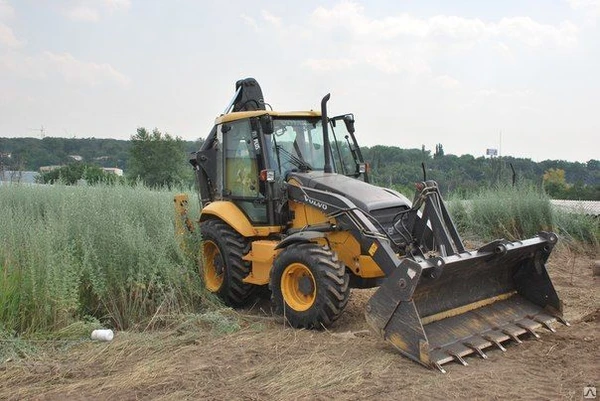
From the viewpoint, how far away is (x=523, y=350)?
18.5 ft

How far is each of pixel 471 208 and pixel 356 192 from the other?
8.58 metres

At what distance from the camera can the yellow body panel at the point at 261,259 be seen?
707cm

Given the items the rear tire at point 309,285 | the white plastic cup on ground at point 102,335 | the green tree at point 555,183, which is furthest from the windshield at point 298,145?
the green tree at point 555,183

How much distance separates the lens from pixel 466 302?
20.5 feet

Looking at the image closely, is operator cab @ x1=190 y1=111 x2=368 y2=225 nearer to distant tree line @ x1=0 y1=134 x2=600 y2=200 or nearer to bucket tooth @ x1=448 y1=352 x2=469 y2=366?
bucket tooth @ x1=448 y1=352 x2=469 y2=366

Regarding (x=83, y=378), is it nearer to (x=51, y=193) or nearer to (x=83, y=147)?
(x=51, y=193)

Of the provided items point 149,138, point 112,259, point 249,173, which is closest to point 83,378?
point 112,259

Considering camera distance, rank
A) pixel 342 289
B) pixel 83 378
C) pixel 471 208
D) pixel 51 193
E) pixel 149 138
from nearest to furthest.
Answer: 1. pixel 83 378
2. pixel 342 289
3. pixel 51 193
4. pixel 471 208
5. pixel 149 138

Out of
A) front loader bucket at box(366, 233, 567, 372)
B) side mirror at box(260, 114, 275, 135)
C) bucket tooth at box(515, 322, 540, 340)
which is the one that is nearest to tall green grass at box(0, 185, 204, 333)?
side mirror at box(260, 114, 275, 135)

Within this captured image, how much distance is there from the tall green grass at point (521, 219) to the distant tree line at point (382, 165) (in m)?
0.82

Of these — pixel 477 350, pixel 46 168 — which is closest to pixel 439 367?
pixel 477 350

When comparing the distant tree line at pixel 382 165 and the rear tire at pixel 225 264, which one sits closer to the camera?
the rear tire at pixel 225 264

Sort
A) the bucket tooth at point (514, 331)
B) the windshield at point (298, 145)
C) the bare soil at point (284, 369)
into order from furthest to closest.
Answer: the windshield at point (298, 145)
the bucket tooth at point (514, 331)
the bare soil at point (284, 369)

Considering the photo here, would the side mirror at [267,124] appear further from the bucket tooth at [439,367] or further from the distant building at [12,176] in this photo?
the distant building at [12,176]
